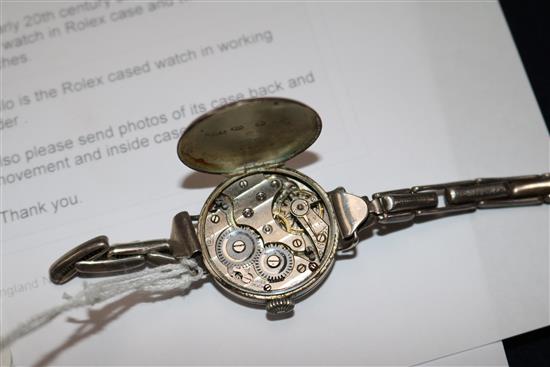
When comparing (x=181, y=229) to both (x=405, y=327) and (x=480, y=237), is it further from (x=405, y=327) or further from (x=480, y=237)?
(x=480, y=237)

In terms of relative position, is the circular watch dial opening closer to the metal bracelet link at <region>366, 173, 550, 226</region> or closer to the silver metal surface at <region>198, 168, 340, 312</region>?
the silver metal surface at <region>198, 168, 340, 312</region>

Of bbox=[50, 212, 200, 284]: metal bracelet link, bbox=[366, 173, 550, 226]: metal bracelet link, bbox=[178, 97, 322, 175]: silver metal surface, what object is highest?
bbox=[178, 97, 322, 175]: silver metal surface

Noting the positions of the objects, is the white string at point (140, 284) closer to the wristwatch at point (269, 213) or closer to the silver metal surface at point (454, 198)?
the wristwatch at point (269, 213)

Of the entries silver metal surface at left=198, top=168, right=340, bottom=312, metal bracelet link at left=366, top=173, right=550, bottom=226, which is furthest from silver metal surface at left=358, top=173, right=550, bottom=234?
silver metal surface at left=198, top=168, right=340, bottom=312

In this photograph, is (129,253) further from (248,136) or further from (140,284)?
(248,136)

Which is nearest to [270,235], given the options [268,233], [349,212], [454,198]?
[268,233]

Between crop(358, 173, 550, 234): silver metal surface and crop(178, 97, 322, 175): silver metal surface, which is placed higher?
crop(178, 97, 322, 175): silver metal surface
